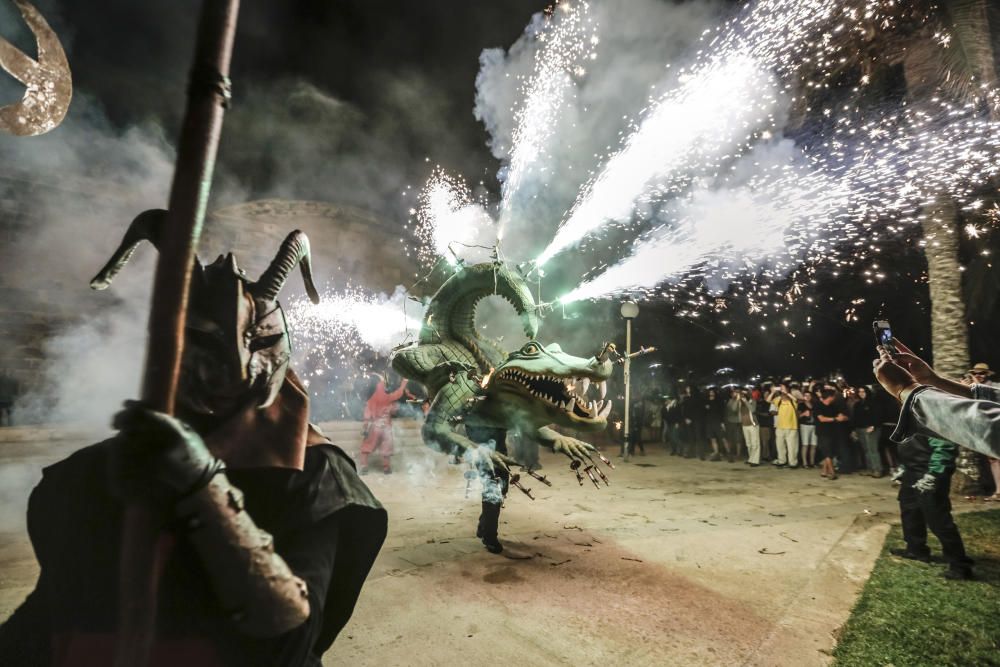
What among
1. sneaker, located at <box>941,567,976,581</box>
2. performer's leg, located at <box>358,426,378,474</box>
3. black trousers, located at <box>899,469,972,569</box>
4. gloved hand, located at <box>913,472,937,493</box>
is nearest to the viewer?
sneaker, located at <box>941,567,976,581</box>

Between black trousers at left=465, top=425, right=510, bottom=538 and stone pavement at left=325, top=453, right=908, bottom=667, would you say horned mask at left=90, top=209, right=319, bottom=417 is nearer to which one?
stone pavement at left=325, top=453, right=908, bottom=667

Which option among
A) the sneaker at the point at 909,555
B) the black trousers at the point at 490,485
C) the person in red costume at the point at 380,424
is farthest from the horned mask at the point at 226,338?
the person in red costume at the point at 380,424

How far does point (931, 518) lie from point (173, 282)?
676 centimetres

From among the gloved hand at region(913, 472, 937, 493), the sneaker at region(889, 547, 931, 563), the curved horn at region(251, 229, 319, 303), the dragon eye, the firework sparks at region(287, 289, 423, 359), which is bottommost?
the sneaker at region(889, 547, 931, 563)

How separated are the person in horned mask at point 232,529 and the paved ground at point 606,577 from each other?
7.39 ft

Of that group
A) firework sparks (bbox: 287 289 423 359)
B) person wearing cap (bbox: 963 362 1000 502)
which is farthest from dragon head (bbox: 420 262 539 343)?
firework sparks (bbox: 287 289 423 359)

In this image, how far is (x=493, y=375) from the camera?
204 inches

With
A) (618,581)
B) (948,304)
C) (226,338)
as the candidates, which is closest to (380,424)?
(618,581)

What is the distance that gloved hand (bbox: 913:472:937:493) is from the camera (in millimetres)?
4820

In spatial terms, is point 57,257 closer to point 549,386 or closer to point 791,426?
point 549,386

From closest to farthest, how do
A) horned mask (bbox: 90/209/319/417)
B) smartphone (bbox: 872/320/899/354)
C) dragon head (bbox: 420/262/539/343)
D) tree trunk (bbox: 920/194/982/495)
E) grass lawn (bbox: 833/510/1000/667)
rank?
1. horned mask (bbox: 90/209/319/417)
2. smartphone (bbox: 872/320/899/354)
3. grass lawn (bbox: 833/510/1000/667)
4. dragon head (bbox: 420/262/539/343)
5. tree trunk (bbox: 920/194/982/495)

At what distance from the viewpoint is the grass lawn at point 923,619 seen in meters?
3.23

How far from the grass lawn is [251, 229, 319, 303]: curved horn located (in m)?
4.17

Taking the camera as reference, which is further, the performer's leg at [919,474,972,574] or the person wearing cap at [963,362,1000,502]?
the person wearing cap at [963,362,1000,502]
